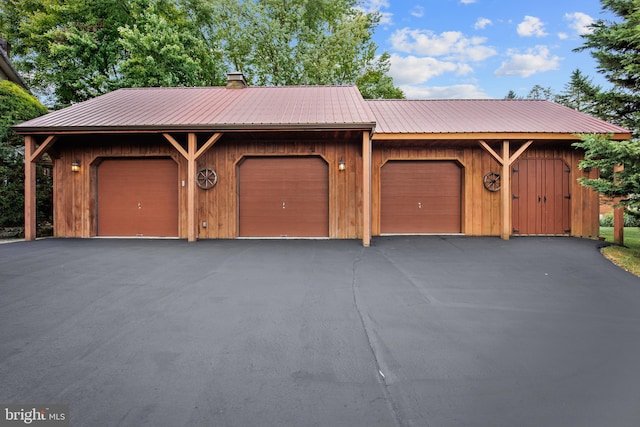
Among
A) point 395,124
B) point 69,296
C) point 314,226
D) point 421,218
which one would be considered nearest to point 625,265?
point 421,218

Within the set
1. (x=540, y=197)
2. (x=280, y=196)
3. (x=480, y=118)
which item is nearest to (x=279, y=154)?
(x=280, y=196)

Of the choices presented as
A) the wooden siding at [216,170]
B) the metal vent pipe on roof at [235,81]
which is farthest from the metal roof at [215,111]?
the wooden siding at [216,170]

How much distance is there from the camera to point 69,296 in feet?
10.9

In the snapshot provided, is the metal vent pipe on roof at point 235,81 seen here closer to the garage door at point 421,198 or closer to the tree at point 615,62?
the garage door at point 421,198

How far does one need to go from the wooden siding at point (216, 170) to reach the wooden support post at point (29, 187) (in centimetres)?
63

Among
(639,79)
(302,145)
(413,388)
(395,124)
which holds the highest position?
(639,79)

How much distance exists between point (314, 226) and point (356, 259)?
2.54m

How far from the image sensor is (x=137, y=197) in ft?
25.1

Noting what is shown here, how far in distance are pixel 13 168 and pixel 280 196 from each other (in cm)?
708

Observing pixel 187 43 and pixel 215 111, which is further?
pixel 187 43

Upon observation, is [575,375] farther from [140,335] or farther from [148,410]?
[140,335]

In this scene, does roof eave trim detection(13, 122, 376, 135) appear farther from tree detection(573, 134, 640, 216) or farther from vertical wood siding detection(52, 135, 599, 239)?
tree detection(573, 134, 640, 216)

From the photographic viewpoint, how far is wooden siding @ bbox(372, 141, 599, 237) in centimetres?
750

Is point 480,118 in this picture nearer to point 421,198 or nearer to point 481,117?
point 481,117
